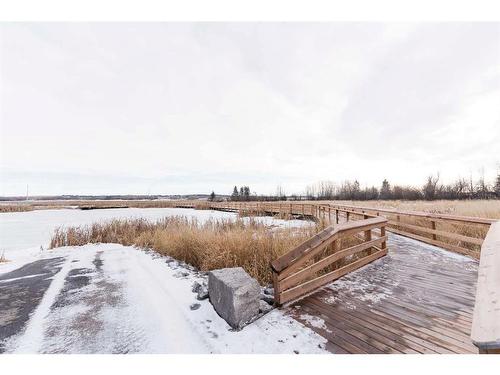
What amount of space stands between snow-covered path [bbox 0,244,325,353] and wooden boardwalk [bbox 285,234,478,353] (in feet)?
1.38

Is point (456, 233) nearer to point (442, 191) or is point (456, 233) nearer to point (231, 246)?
point (231, 246)

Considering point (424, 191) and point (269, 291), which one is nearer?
point (269, 291)

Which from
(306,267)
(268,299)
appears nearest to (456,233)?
(306,267)

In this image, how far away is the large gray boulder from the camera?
3.23 metres

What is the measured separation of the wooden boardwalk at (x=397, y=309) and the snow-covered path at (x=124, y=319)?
421 millimetres

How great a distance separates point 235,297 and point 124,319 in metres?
1.85

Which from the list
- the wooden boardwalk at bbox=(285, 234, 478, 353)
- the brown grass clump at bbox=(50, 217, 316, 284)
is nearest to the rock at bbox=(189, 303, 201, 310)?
the brown grass clump at bbox=(50, 217, 316, 284)

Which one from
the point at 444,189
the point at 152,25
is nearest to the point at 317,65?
the point at 152,25

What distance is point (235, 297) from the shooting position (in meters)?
3.24

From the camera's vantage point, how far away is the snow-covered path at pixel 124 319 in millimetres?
2840

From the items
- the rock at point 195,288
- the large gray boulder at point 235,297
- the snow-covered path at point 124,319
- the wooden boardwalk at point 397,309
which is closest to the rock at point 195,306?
the snow-covered path at point 124,319

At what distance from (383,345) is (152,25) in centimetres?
1198

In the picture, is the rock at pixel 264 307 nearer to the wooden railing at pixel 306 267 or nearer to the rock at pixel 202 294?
the wooden railing at pixel 306 267
